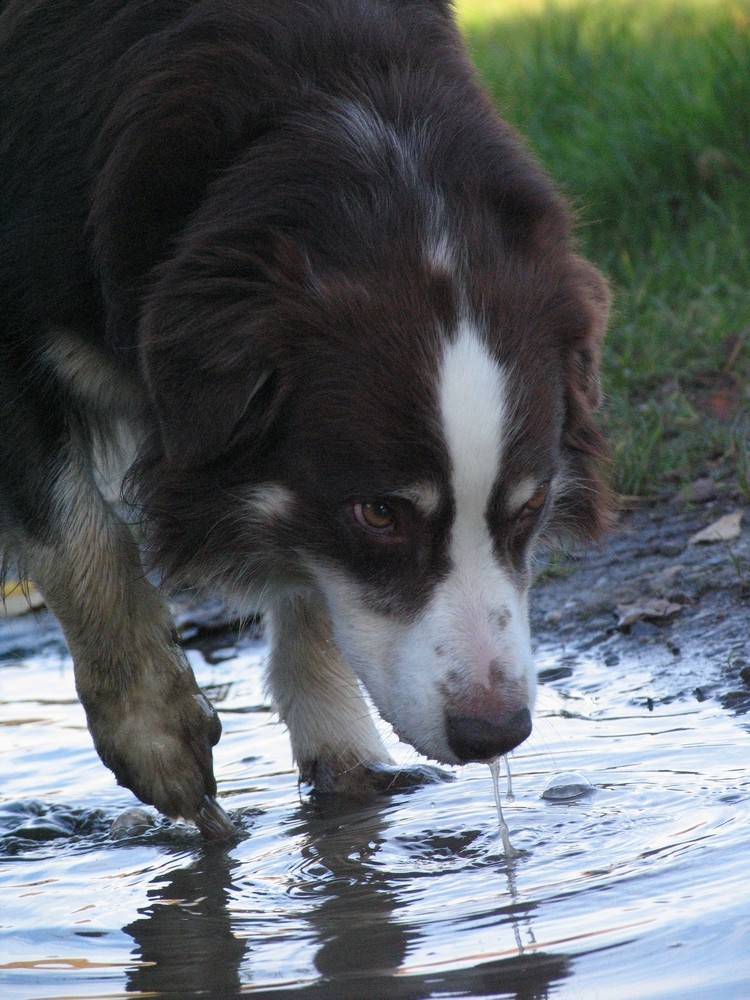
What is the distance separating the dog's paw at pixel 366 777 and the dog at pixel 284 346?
395 millimetres

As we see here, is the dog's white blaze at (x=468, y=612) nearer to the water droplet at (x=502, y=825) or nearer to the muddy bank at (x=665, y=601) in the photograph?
the water droplet at (x=502, y=825)

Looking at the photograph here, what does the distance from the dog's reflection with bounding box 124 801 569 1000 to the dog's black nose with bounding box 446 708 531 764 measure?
0.26m

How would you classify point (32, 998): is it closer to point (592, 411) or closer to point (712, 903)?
point (712, 903)

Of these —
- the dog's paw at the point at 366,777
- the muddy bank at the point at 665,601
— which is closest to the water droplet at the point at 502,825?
the dog's paw at the point at 366,777

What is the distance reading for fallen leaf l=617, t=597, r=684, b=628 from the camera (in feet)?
14.9

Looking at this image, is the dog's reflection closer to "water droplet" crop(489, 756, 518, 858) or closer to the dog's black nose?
"water droplet" crop(489, 756, 518, 858)

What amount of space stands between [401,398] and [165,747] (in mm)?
1092

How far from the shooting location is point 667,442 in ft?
18.1

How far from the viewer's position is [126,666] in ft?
11.7

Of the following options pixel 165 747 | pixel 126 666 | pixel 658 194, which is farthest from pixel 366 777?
pixel 658 194

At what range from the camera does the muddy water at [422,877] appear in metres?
2.61

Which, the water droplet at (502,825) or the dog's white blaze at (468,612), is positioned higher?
the dog's white blaze at (468,612)

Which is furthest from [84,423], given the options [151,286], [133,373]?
[151,286]

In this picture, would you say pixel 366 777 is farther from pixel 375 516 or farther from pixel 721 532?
pixel 721 532
